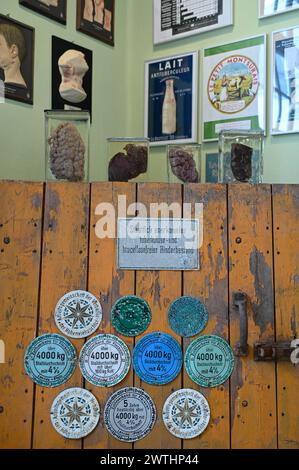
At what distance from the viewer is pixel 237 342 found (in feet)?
3.86

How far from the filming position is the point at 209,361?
1.17 m

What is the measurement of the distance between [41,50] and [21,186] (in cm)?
54

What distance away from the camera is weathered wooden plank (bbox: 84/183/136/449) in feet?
3.80

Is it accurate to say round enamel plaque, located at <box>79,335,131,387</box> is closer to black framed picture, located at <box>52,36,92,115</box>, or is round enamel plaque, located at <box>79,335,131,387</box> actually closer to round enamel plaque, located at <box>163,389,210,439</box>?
round enamel plaque, located at <box>163,389,210,439</box>

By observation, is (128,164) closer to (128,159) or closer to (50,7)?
(128,159)

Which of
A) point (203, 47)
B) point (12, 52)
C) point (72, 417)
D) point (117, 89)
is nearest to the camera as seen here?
point (72, 417)

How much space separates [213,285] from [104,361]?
0.32 meters

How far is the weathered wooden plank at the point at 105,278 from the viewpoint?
45.6 inches

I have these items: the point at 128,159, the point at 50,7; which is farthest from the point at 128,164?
the point at 50,7

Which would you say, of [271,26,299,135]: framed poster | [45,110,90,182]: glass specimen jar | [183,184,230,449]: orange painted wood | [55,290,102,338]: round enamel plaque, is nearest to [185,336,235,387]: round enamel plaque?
[183,184,230,449]: orange painted wood

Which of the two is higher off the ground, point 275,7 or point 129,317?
point 275,7

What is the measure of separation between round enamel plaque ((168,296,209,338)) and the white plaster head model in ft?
2.54
